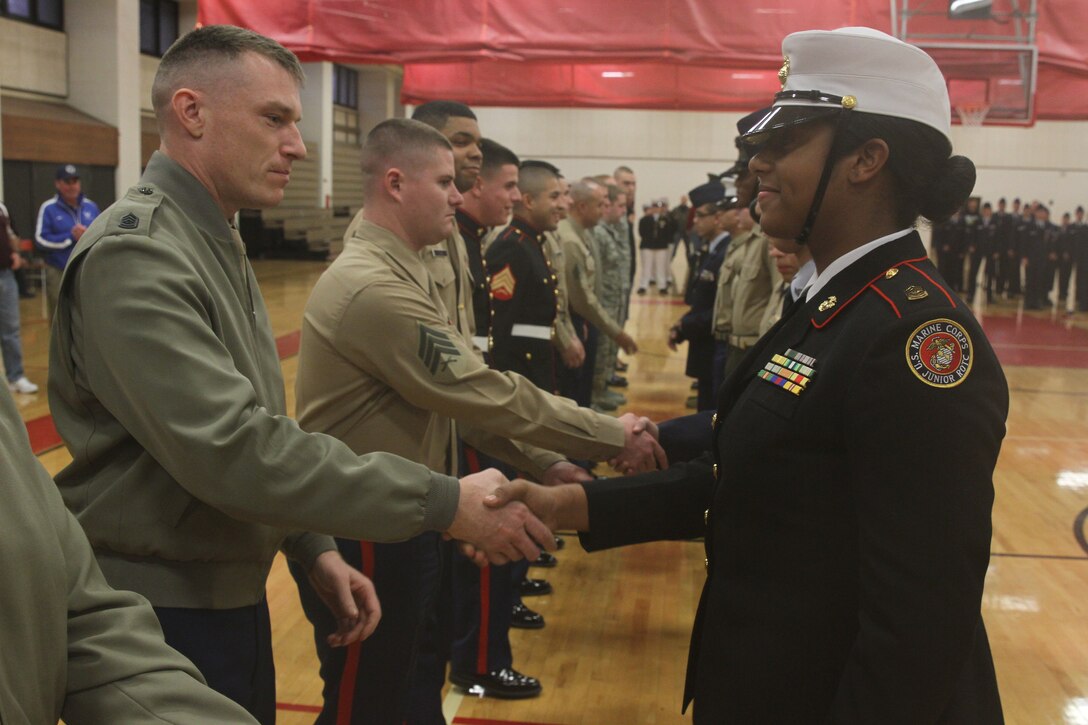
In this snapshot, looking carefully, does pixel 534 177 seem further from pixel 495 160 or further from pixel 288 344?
pixel 288 344

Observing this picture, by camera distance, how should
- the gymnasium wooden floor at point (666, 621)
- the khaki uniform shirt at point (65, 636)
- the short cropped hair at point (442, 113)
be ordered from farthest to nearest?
the short cropped hair at point (442, 113)
the gymnasium wooden floor at point (666, 621)
the khaki uniform shirt at point (65, 636)

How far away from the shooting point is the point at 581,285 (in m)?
6.86

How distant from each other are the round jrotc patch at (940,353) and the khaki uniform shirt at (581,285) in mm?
5384

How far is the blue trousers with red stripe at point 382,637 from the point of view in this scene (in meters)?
2.45

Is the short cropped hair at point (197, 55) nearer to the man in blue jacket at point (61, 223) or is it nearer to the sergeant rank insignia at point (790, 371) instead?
the sergeant rank insignia at point (790, 371)

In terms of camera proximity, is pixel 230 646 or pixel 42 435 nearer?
pixel 230 646

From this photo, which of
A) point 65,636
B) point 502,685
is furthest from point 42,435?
point 65,636

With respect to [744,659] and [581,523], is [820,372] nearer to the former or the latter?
[744,659]

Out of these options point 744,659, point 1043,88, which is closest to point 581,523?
point 744,659

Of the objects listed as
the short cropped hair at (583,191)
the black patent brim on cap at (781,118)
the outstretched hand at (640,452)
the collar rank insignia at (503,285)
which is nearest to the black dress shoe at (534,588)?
the collar rank insignia at (503,285)

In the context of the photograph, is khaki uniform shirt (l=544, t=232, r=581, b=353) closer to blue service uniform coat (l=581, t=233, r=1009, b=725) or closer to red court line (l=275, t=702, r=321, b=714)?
red court line (l=275, t=702, r=321, b=714)

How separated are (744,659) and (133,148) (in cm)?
1580

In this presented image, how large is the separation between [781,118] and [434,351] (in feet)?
3.75

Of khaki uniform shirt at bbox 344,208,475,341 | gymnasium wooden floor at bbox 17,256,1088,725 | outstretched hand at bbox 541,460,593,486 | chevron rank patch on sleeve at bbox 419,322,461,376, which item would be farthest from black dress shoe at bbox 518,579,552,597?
chevron rank patch on sleeve at bbox 419,322,461,376
